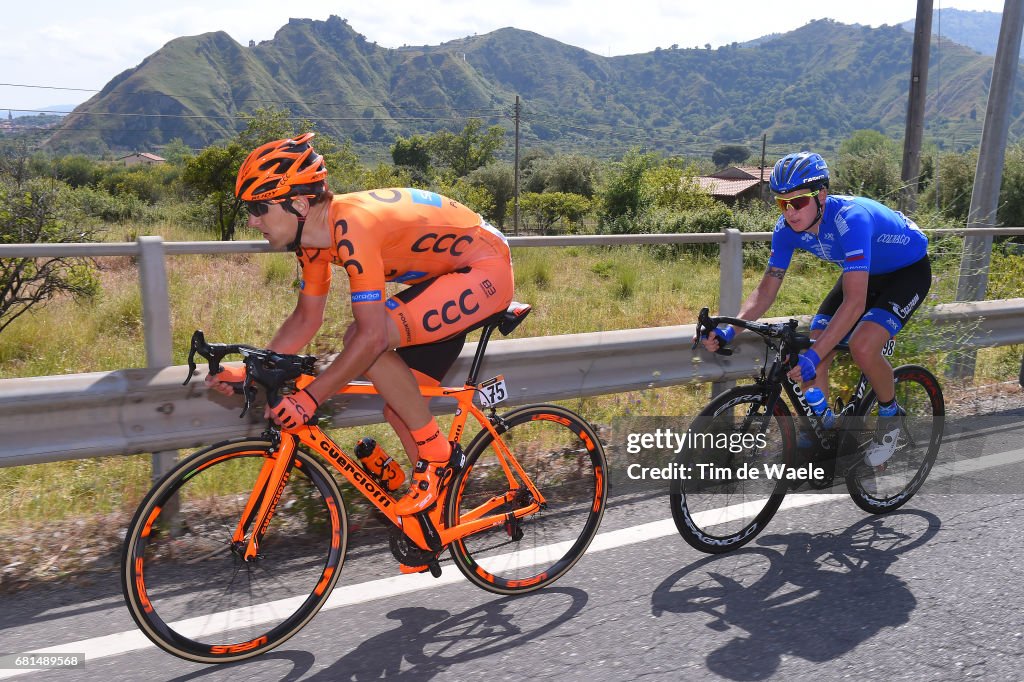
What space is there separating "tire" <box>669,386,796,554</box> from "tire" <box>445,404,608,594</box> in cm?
42

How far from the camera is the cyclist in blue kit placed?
3.93 metres

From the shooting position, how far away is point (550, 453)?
3938 millimetres

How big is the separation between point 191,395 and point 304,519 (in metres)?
0.78

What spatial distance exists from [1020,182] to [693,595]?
38.3 metres

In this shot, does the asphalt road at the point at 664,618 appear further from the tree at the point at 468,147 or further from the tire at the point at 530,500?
the tree at the point at 468,147

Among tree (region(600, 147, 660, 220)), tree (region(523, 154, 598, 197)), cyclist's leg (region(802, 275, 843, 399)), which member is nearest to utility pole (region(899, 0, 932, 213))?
cyclist's leg (region(802, 275, 843, 399))

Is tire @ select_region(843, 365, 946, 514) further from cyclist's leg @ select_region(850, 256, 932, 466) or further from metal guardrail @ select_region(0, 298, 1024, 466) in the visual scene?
metal guardrail @ select_region(0, 298, 1024, 466)

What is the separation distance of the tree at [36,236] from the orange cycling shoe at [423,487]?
20.7 ft

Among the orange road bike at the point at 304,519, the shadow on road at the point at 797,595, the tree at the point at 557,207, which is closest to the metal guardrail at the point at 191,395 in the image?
the orange road bike at the point at 304,519

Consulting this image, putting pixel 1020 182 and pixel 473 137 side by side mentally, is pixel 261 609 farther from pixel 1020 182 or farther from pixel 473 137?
pixel 473 137

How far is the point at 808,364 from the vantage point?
3.71 meters

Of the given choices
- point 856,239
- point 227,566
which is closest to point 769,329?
point 856,239

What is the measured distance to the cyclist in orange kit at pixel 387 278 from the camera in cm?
296

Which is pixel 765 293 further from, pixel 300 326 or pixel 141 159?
pixel 141 159
